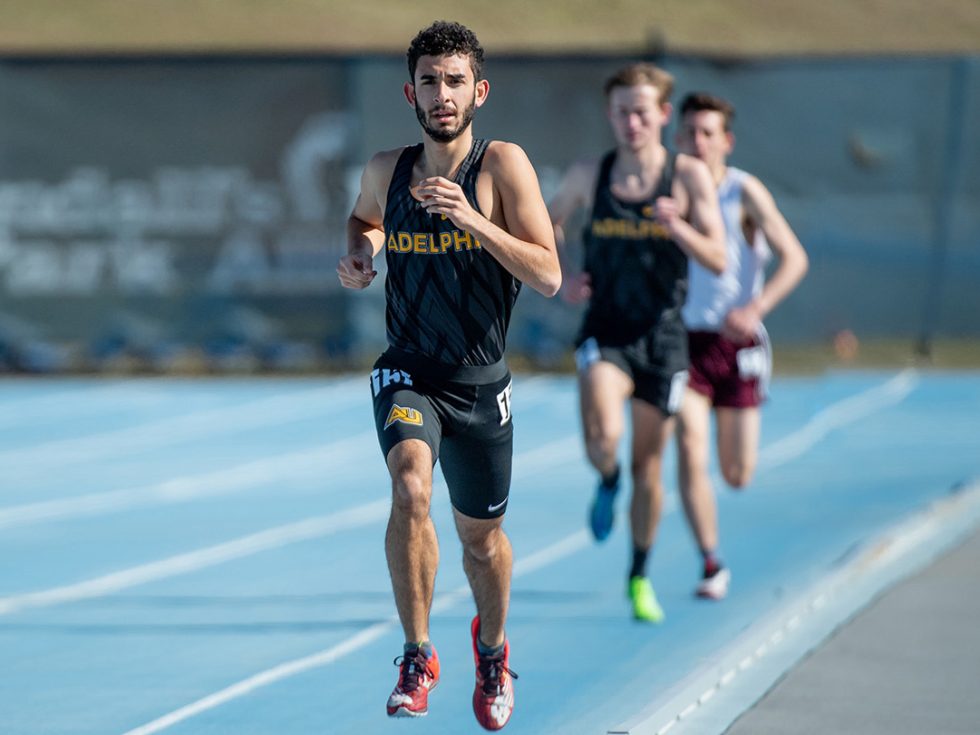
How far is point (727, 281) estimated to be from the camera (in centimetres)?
902

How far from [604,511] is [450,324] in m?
2.68

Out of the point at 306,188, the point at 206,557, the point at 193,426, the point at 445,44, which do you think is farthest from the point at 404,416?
the point at 306,188

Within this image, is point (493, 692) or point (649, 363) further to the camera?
point (649, 363)

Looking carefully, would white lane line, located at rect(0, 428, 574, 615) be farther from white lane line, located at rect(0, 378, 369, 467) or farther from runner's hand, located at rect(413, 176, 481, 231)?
runner's hand, located at rect(413, 176, 481, 231)

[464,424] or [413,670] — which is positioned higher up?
[464,424]

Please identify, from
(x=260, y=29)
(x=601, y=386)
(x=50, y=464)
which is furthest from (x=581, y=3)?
(x=601, y=386)

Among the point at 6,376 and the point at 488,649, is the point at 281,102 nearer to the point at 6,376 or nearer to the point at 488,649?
the point at 6,376

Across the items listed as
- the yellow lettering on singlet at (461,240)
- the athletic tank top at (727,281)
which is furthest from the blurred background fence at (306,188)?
the yellow lettering on singlet at (461,240)

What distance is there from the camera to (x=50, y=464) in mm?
13773

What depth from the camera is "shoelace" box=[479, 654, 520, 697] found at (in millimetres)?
5891

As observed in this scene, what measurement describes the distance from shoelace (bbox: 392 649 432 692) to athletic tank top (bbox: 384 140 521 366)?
95 centimetres

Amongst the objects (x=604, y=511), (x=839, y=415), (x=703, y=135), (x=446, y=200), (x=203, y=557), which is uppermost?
(x=446, y=200)

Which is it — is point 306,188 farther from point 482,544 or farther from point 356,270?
point 482,544

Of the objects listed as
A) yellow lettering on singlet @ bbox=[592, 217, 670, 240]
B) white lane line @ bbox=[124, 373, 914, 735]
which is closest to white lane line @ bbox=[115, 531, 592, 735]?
white lane line @ bbox=[124, 373, 914, 735]
